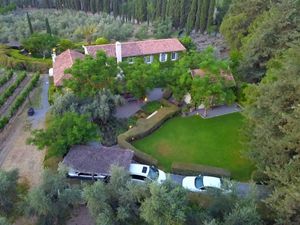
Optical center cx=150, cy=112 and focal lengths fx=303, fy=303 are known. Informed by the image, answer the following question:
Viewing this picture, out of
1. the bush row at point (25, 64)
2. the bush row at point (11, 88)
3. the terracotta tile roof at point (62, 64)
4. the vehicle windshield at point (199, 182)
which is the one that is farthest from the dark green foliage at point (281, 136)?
the bush row at point (25, 64)

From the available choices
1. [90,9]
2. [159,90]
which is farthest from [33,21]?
[159,90]

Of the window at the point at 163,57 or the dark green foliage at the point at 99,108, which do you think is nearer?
the dark green foliage at the point at 99,108

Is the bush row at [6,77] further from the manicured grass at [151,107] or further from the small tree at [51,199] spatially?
the small tree at [51,199]

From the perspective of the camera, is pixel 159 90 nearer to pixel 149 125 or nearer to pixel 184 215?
pixel 149 125

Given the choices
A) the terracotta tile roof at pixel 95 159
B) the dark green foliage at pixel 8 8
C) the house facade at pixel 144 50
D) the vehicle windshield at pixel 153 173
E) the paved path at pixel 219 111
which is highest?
the house facade at pixel 144 50

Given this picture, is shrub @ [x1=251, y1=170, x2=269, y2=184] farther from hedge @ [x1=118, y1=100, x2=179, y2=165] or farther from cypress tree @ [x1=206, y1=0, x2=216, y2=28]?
cypress tree @ [x1=206, y1=0, x2=216, y2=28]

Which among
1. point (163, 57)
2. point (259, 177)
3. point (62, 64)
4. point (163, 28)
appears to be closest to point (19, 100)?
point (62, 64)

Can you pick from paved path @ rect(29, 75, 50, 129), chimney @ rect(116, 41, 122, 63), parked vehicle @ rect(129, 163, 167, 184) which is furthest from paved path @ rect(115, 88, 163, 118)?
parked vehicle @ rect(129, 163, 167, 184)
